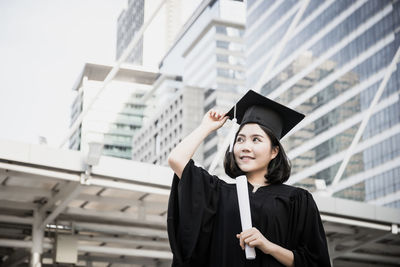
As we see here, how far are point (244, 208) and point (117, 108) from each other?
123495mm

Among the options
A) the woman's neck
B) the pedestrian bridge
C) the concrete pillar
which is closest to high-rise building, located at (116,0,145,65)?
the pedestrian bridge

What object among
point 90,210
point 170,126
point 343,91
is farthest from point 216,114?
point 170,126

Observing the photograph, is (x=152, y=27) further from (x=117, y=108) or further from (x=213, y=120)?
(x=213, y=120)

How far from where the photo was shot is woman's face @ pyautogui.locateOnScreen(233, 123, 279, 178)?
2779 mm

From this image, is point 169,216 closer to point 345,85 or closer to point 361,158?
point 361,158

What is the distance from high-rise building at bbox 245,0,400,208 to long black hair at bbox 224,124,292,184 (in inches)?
2207

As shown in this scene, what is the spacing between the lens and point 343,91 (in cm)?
7019

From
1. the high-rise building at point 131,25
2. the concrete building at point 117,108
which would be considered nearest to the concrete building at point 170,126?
the concrete building at point 117,108

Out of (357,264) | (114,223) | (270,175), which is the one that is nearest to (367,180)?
(357,264)

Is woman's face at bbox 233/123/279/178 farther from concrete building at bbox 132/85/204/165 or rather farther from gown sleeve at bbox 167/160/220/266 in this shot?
concrete building at bbox 132/85/204/165

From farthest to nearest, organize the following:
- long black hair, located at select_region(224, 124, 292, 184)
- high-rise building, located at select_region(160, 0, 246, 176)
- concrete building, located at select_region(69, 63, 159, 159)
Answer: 1. concrete building, located at select_region(69, 63, 159, 159)
2. high-rise building, located at select_region(160, 0, 246, 176)
3. long black hair, located at select_region(224, 124, 292, 184)

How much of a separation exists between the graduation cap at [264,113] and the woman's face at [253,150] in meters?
0.05

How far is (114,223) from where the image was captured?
13109 millimetres

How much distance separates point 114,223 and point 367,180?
54.0 metres
